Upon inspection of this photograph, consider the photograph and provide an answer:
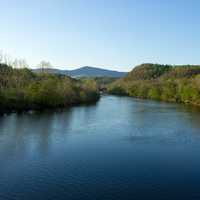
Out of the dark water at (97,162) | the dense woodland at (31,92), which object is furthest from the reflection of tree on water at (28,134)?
the dense woodland at (31,92)

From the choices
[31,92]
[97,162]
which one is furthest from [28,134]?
Answer: [31,92]

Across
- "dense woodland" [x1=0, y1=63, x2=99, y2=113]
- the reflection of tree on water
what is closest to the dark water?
the reflection of tree on water

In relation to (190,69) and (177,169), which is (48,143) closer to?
(177,169)

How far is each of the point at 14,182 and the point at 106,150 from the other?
9.79m

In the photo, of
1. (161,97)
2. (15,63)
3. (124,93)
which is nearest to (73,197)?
(15,63)

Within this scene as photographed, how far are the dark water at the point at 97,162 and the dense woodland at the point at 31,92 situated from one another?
13827 millimetres

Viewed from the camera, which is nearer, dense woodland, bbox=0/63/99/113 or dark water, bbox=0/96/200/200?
dark water, bbox=0/96/200/200

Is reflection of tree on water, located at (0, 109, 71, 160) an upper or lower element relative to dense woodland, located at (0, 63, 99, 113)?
lower

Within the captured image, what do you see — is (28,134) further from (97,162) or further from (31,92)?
(31,92)

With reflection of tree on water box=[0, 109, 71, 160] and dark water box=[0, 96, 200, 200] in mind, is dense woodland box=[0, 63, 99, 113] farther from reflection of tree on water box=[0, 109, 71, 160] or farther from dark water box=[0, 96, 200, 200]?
dark water box=[0, 96, 200, 200]

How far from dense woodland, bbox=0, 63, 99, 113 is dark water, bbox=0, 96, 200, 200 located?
45.4ft

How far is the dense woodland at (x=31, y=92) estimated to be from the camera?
49.1 meters

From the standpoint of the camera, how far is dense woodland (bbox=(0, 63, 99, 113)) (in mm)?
49119

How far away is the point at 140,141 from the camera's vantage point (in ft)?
92.8
